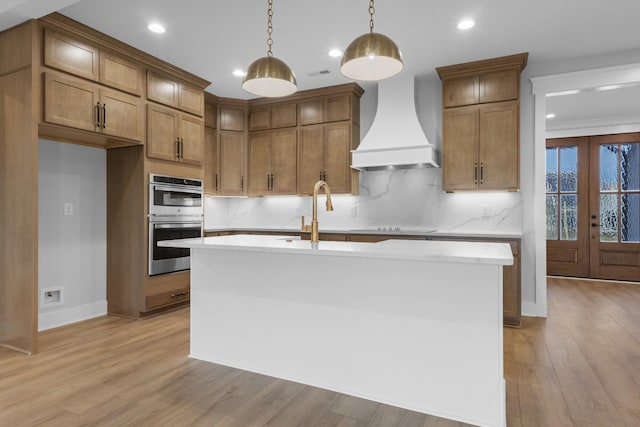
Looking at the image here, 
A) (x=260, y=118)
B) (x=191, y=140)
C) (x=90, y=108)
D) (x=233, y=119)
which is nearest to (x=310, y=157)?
(x=260, y=118)

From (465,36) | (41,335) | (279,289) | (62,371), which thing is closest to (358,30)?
(465,36)

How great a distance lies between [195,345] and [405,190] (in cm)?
310

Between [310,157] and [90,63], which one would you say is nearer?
[90,63]

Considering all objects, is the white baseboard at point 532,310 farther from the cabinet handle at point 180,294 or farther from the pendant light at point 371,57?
the cabinet handle at point 180,294

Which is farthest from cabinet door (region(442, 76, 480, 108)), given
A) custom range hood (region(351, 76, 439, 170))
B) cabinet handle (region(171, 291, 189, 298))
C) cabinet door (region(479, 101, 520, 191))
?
cabinet handle (region(171, 291, 189, 298))

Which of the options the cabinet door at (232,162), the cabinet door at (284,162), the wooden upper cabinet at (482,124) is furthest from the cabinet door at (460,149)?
the cabinet door at (232,162)

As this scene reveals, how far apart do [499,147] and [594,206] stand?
3602mm

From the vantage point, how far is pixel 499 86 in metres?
4.10

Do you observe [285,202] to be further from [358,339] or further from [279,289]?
[358,339]

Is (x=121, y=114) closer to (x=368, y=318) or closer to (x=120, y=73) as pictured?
(x=120, y=73)

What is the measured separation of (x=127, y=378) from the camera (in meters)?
2.56

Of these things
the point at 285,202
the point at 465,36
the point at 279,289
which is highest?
the point at 465,36

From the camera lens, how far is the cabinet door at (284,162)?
527 cm

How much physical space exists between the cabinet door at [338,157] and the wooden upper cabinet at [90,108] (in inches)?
87.8
